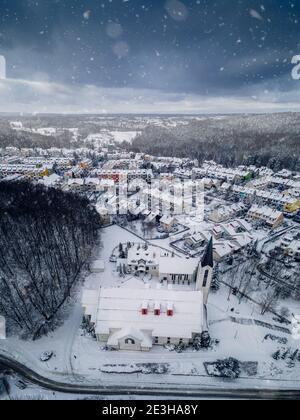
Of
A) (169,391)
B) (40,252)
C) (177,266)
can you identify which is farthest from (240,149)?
(169,391)

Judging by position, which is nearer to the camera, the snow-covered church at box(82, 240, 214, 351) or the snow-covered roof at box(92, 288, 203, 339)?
the snow-covered church at box(82, 240, 214, 351)

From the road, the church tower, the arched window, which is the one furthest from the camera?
the road

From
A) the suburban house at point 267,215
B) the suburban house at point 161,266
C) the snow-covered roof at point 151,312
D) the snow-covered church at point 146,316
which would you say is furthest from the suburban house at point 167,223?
the snow-covered roof at point 151,312

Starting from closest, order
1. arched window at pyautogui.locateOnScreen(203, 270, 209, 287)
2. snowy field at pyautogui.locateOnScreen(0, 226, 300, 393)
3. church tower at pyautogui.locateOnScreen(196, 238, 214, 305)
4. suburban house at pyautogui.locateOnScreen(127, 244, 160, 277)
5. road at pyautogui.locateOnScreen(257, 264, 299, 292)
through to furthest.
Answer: snowy field at pyautogui.locateOnScreen(0, 226, 300, 393)
church tower at pyautogui.locateOnScreen(196, 238, 214, 305)
arched window at pyautogui.locateOnScreen(203, 270, 209, 287)
road at pyautogui.locateOnScreen(257, 264, 299, 292)
suburban house at pyautogui.locateOnScreen(127, 244, 160, 277)

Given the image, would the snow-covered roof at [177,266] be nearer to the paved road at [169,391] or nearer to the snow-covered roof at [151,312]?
the snow-covered roof at [151,312]

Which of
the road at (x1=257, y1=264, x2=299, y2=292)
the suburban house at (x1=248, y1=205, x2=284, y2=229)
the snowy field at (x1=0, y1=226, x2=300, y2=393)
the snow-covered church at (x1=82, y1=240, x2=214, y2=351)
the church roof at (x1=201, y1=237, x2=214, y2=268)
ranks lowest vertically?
the snowy field at (x1=0, y1=226, x2=300, y2=393)

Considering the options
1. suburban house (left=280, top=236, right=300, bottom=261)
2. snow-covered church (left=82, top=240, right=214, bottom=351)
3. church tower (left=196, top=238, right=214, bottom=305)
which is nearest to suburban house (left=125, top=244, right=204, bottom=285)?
church tower (left=196, top=238, right=214, bottom=305)

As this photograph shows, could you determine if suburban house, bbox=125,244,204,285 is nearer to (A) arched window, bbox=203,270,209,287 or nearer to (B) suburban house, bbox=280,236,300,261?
(A) arched window, bbox=203,270,209,287
